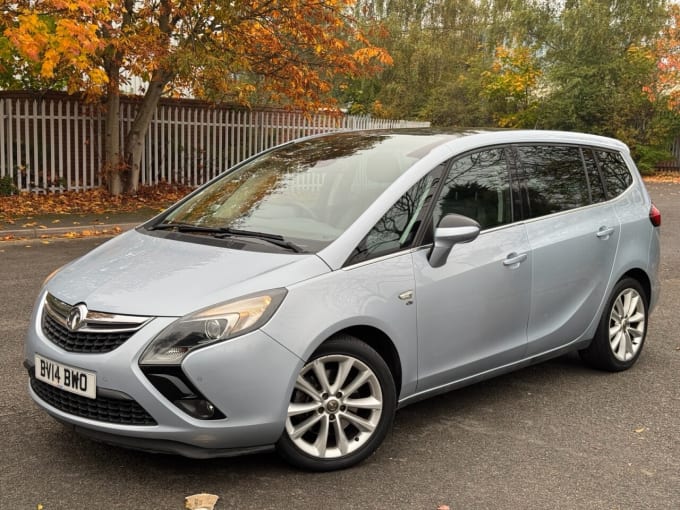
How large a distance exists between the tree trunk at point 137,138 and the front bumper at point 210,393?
43.2ft

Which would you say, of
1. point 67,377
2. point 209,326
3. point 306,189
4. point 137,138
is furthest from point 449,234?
point 137,138

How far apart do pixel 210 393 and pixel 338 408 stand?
69cm

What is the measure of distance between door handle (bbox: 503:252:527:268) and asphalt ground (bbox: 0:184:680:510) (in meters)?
0.90

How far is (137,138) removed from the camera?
16156mm

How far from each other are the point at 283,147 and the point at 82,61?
746 centimetres

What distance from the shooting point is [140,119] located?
16.1m

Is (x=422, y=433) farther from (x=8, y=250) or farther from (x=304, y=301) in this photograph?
(x=8, y=250)

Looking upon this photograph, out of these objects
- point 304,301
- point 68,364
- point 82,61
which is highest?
Result: point 82,61

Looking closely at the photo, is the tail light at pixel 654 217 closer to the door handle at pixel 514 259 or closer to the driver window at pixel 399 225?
the door handle at pixel 514 259

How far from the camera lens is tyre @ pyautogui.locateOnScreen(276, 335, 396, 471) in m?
3.60

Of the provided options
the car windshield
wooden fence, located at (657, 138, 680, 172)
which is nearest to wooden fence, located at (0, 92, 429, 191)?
the car windshield

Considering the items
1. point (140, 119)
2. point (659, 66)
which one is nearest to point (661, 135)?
point (659, 66)

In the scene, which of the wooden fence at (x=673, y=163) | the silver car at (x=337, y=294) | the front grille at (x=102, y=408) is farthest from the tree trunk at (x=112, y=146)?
the wooden fence at (x=673, y=163)

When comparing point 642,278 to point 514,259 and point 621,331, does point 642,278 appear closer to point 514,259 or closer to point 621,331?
point 621,331
